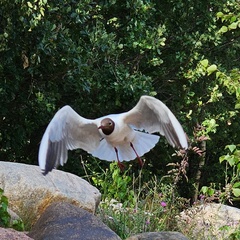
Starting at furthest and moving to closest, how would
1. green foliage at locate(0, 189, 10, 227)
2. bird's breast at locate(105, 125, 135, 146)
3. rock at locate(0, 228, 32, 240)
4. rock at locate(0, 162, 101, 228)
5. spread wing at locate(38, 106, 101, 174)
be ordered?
rock at locate(0, 162, 101, 228), bird's breast at locate(105, 125, 135, 146), green foliage at locate(0, 189, 10, 227), spread wing at locate(38, 106, 101, 174), rock at locate(0, 228, 32, 240)

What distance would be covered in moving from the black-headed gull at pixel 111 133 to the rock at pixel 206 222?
117cm

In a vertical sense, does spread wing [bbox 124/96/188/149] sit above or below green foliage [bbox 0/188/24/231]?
above

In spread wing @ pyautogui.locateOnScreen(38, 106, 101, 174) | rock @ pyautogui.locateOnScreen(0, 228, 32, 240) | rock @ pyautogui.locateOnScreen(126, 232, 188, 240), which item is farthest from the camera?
rock @ pyautogui.locateOnScreen(126, 232, 188, 240)

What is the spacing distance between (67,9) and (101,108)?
251cm

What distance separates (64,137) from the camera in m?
5.66

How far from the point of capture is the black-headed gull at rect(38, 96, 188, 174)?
5340mm

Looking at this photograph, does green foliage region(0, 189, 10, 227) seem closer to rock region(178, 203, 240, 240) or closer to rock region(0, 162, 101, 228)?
rock region(0, 162, 101, 228)

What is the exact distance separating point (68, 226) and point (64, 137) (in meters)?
0.73

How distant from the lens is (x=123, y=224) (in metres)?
6.95

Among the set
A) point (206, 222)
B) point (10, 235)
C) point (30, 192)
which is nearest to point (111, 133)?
point (30, 192)

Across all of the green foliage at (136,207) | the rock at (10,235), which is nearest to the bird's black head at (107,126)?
→ the rock at (10,235)

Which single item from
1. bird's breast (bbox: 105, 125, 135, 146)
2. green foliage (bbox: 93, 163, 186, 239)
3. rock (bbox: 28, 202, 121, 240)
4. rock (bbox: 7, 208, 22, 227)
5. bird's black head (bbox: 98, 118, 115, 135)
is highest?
bird's black head (bbox: 98, 118, 115, 135)

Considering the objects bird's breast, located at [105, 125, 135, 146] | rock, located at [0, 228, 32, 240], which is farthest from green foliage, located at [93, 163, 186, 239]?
rock, located at [0, 228, 32, 240]

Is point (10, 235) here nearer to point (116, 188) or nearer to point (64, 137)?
point (64, 137)
